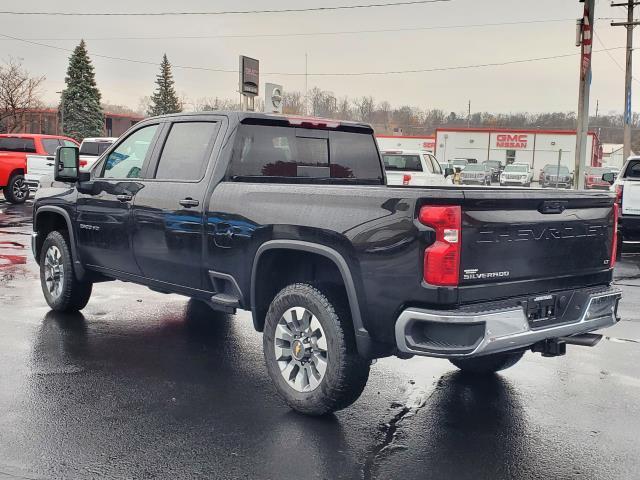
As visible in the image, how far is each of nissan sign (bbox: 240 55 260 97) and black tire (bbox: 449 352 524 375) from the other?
35.7 feet

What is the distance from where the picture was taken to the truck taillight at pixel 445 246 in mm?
3826

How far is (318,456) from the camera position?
3961mm

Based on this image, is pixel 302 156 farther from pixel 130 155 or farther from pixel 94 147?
pixel 94 147

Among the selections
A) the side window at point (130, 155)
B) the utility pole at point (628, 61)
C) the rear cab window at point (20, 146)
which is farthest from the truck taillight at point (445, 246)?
the utility pole at point (628, 61)

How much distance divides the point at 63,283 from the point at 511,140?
6692cm

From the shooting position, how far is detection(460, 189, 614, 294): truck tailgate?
3.92 metres

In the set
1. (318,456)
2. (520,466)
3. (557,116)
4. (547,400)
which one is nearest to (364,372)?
(318,456)

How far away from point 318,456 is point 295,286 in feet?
3.79

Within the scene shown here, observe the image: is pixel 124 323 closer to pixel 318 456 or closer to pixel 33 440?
pixel 33 440

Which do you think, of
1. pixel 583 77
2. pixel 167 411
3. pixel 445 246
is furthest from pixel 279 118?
pixel 583 77

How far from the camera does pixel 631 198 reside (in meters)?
13.4

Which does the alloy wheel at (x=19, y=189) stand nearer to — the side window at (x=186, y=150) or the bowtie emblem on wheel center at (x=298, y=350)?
the side window at (x=186, y=150)

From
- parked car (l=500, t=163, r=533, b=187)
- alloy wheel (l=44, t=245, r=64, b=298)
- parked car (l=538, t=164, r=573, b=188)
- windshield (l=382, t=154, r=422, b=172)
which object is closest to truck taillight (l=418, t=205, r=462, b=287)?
alloy wheel (l=44, t=245, r=64, b=298)

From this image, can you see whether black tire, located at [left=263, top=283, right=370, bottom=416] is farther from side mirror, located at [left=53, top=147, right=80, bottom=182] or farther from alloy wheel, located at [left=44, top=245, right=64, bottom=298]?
alloy wheel, located at [left=44, top=245, right=64, bottom=298]
